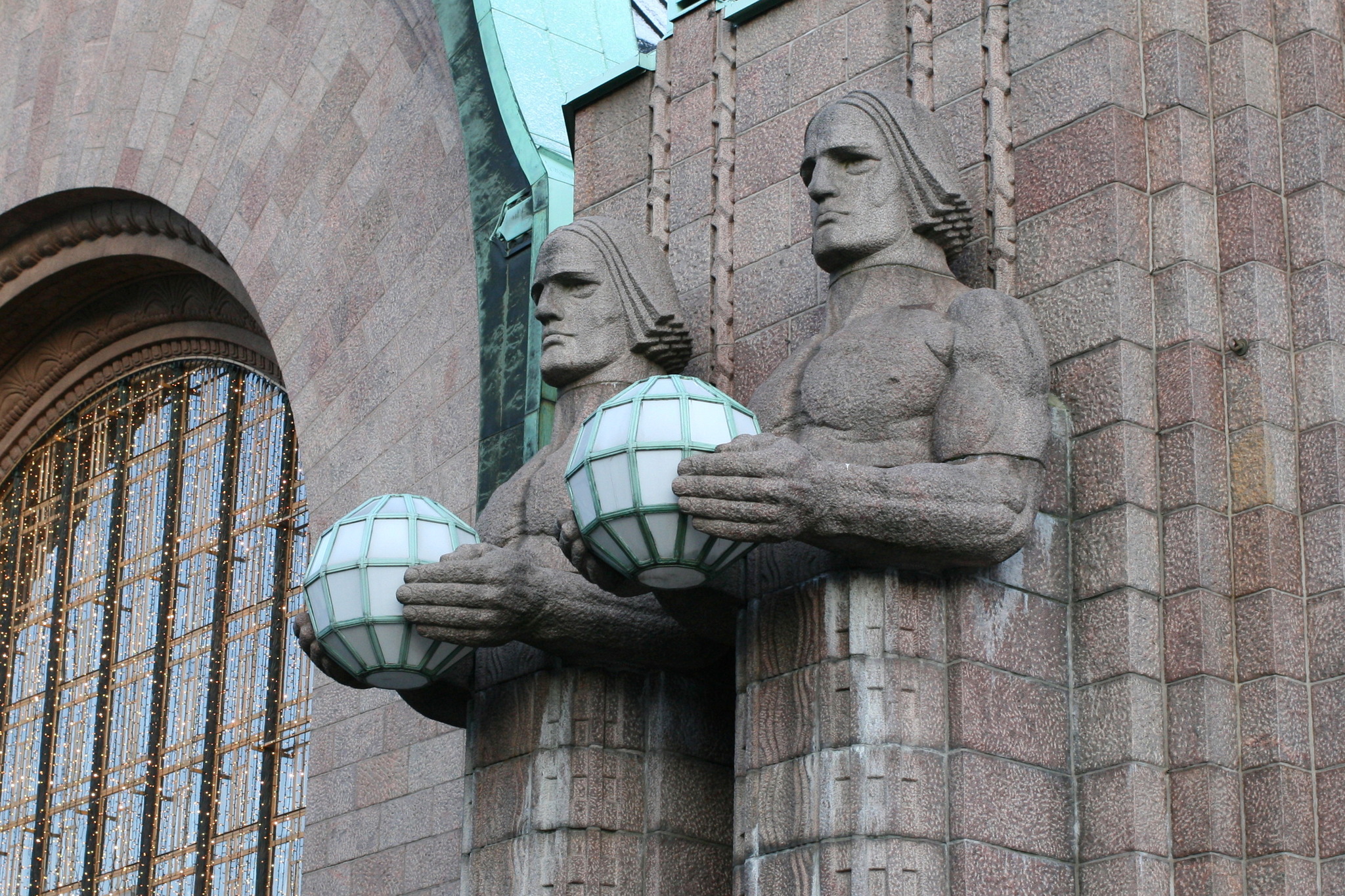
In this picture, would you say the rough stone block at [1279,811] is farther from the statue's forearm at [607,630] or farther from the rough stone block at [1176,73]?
the rough stone block at [1176,73]

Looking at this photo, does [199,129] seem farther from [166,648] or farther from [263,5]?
[166,648]

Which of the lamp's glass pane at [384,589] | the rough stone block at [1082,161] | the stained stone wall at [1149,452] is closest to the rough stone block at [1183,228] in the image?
the stained stone wall at [1149,452]

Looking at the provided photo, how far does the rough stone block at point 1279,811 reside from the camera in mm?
6844

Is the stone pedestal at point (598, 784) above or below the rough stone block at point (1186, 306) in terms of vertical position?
below

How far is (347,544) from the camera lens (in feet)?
26.0

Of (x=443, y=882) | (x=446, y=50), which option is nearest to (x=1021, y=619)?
(x=443, y=882)

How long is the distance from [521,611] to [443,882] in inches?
121

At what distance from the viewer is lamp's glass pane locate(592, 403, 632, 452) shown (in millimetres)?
6980

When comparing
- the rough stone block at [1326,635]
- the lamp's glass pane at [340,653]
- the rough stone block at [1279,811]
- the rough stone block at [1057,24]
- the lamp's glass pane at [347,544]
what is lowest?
the rough stone block at [1279,811]

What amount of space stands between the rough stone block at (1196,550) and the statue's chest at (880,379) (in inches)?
33.3

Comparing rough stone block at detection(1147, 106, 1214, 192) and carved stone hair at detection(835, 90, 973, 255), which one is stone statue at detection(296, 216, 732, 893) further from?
rough stone block at detection(1147, 106, 1214, 192)

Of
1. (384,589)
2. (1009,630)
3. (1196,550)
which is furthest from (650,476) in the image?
(1196,550)

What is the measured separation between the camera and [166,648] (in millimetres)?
14109

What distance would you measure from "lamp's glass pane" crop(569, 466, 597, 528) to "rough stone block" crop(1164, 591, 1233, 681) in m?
1.81
